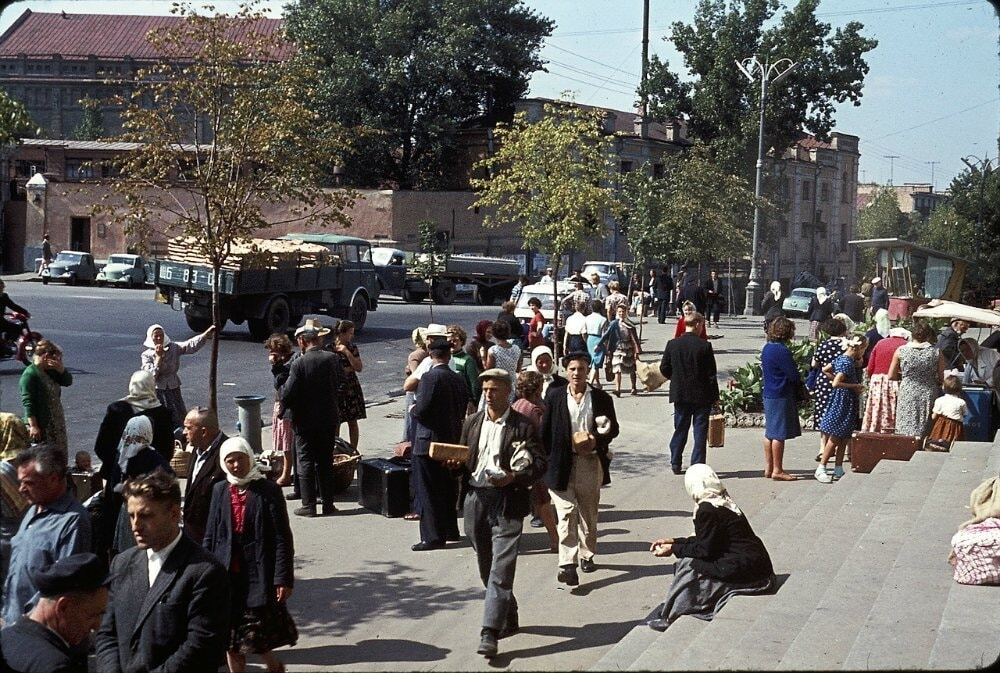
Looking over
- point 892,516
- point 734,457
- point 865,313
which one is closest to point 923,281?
point 865,313

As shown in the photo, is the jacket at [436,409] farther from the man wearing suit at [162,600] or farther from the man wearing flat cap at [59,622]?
the man wearing flat cap at [59,622]

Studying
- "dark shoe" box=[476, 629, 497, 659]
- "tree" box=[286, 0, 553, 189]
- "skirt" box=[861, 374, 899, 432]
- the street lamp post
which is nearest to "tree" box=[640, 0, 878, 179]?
the street lamp post

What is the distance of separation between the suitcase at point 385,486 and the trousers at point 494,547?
2877 mm

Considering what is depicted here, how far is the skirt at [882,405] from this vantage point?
42.7 feet

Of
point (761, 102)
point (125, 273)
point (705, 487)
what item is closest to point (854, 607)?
point (705, 487)

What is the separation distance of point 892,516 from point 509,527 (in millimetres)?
3695

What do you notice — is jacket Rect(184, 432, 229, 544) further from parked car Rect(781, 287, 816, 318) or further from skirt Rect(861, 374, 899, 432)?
parked car Rect(781, 287, 816, 318)

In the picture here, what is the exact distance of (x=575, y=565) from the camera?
335 inches

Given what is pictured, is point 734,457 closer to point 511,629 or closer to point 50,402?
point 511,629

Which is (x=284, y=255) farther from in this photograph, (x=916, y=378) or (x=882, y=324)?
(x=916, y=378)

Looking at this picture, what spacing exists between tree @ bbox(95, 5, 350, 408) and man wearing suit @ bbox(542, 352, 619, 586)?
14.2 ft

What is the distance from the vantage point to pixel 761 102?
37.4 m

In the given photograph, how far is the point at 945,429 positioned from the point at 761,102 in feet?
86.9

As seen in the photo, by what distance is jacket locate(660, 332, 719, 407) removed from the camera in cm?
1194
